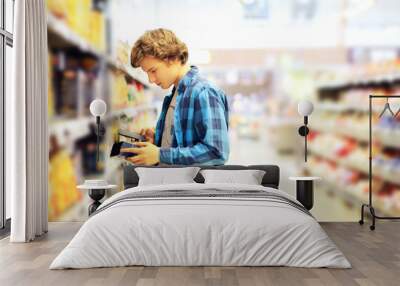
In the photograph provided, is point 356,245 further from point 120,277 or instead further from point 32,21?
point 32,21

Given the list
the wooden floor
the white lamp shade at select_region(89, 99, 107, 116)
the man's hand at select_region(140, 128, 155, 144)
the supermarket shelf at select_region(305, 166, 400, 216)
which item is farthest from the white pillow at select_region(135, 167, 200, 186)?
the wooden floor

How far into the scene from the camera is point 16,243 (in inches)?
242

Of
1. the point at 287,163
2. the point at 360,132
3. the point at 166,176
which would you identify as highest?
the point at 360,132

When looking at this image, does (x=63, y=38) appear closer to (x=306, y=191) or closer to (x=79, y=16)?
(x=79, y=16)

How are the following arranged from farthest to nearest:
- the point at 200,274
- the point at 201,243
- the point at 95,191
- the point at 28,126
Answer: the point at 95,191, the point at 28,126, the point at 201,243, the point at 200,274

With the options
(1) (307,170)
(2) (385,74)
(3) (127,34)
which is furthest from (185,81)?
(2) (385,74)

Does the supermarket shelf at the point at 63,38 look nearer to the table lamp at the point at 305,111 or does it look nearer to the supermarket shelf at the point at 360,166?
the table lamp at the point at 305,111

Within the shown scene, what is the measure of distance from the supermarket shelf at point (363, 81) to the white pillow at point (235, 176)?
1.41 metres

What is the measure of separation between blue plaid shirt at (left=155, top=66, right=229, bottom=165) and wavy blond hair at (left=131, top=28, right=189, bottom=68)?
0.25 meters

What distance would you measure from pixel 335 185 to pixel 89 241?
3.67m

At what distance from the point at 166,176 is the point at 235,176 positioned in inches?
28.2

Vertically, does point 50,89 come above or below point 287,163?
above

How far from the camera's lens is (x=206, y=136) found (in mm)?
7422

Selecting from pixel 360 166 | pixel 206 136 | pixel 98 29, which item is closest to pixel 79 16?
pixel 98 29
